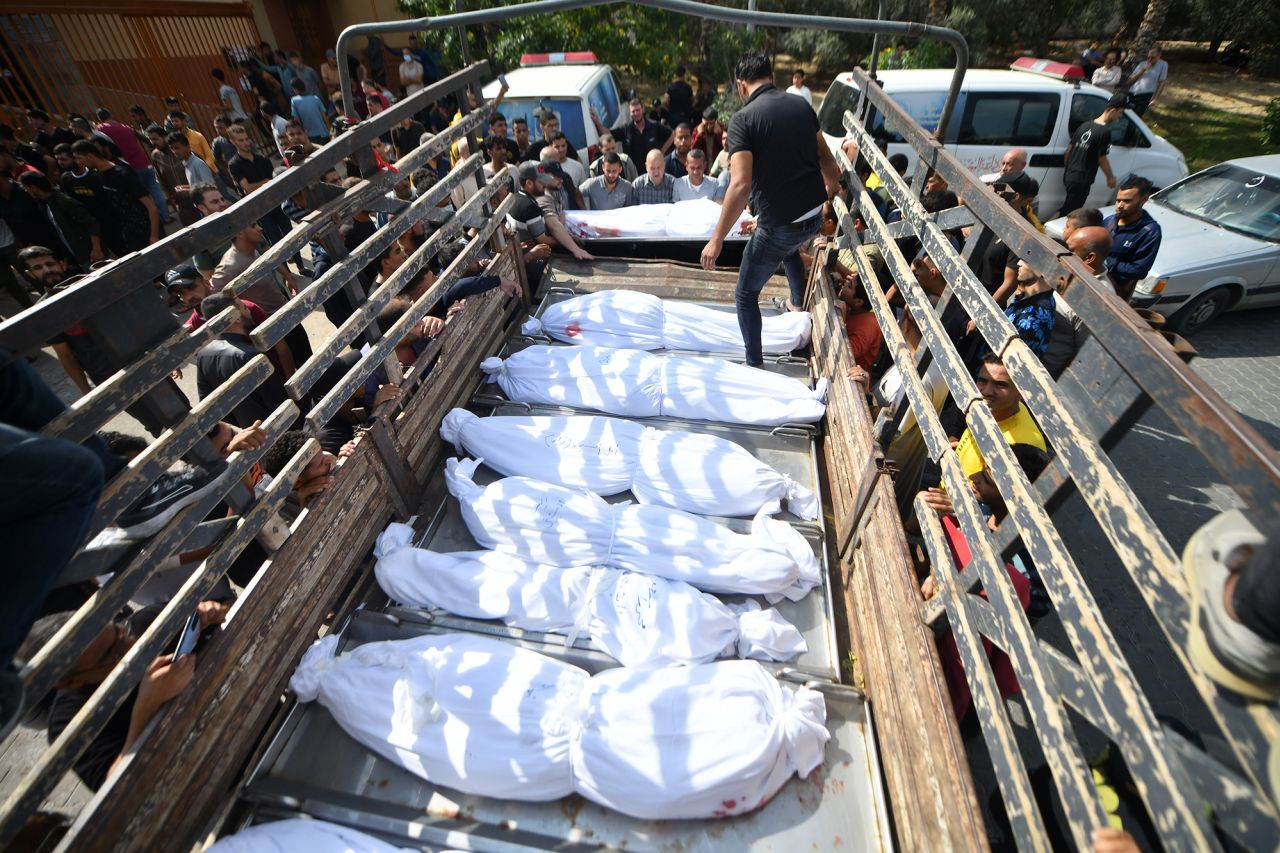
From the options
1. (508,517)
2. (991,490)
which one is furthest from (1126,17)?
(508,517)

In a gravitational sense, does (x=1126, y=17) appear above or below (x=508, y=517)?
above

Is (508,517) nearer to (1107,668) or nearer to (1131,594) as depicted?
(1107,668)

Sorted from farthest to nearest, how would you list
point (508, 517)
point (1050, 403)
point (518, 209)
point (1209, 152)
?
point (1209, 152) < point (518, 209) < point (508, 517) < point (1050, 403)

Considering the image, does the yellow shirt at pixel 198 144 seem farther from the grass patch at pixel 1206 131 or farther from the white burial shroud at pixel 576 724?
the grass patch at pixel 1206 131

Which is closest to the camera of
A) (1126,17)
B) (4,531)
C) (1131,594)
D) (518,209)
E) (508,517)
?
(4,531)

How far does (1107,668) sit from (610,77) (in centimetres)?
955

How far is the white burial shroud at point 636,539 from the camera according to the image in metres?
2.63

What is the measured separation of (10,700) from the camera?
4.59 feet

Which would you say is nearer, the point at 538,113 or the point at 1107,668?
the point at 1107,668

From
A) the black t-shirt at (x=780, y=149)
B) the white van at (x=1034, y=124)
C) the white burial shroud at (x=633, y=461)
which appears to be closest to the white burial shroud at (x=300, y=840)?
the white burial shroud at (x=633, y=461)

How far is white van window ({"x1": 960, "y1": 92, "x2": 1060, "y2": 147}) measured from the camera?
293 inches

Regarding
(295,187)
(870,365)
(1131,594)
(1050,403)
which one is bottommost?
(1131,594)

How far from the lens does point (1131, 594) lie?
12.0 feet

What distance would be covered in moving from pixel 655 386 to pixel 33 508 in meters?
2.74
